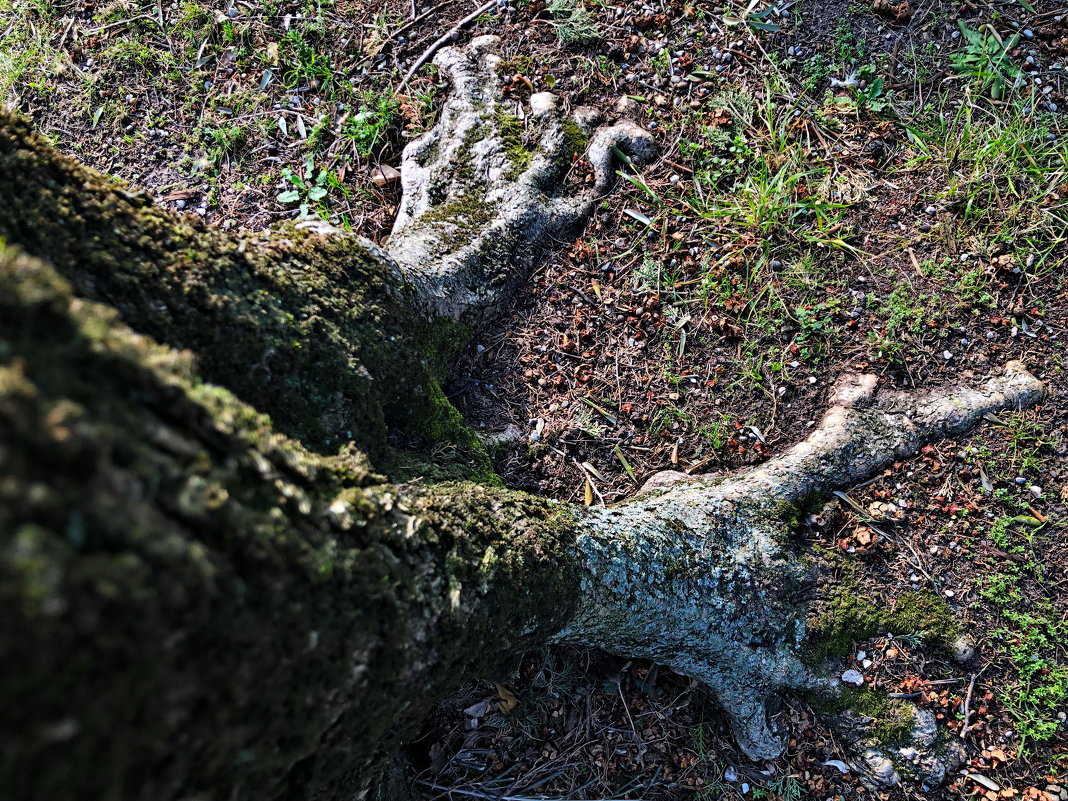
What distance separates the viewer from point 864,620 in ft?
9.91

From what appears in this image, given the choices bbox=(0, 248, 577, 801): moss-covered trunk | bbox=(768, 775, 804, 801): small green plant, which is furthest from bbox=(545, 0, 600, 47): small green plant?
bbox=(768, 775, 804, 801): small green plant

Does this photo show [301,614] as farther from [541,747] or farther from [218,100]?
[218,100]

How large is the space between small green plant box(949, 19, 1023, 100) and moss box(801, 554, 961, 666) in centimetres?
298

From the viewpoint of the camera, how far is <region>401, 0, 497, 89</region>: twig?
4.29m

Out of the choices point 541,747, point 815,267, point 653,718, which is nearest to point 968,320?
point 815,267

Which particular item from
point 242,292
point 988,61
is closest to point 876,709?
point 242,292

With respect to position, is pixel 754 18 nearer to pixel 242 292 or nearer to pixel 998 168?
pixel 998 168

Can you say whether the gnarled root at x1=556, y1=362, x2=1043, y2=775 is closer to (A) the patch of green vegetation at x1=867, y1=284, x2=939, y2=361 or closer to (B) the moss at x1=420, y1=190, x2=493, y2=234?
(A) the patch of green vegetation at x1=867, y1=284, x2=939, y2=361

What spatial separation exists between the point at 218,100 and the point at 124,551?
4.16m

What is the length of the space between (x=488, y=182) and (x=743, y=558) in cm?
253

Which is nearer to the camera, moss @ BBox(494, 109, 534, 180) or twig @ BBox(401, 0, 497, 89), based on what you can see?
moss @ BBox(494, 109, 534, 180)

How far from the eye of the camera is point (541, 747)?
3049mm

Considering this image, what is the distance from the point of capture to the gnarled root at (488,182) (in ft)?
11.5

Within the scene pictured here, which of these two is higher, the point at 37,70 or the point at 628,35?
the point at 37,70
